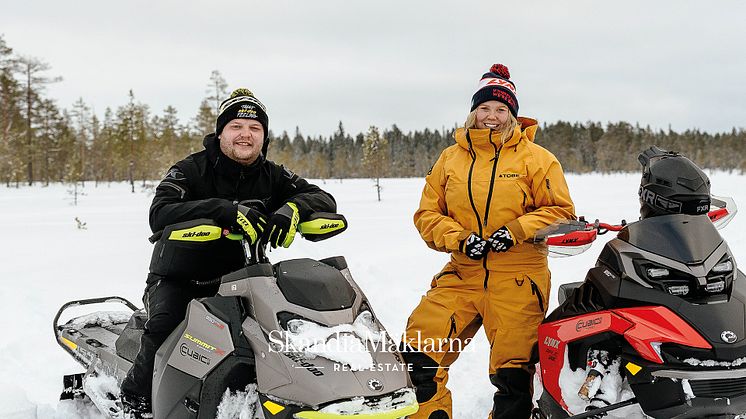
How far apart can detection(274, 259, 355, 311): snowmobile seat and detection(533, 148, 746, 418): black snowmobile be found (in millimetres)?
1134

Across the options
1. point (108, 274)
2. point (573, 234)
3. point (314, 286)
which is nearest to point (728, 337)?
point (573, 234)

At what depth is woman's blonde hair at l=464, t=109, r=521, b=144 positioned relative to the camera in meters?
3.37

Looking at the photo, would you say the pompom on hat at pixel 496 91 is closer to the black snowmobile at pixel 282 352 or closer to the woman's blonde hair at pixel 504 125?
the woman's blonde hair at pixel 504 125

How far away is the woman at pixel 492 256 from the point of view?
323cm

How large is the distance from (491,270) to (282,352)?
161cm

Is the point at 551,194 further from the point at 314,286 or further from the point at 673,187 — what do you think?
the point at 314,286

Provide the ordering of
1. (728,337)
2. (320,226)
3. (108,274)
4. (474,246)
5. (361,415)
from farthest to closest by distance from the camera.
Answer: (108,274), (474,246), (320,226), (728,337), (361,415)

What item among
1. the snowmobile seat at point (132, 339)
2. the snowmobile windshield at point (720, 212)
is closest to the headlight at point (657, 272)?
the snowmobile windshield at point (720, 212)

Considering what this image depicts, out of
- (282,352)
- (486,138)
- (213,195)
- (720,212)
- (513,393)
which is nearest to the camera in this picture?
(282,352)

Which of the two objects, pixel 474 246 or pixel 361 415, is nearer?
pixel 361 415

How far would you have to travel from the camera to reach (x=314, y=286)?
2188 millimetres

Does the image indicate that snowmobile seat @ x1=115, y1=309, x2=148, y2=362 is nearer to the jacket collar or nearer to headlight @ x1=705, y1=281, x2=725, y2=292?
the jacket collar

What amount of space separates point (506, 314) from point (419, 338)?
539 mm

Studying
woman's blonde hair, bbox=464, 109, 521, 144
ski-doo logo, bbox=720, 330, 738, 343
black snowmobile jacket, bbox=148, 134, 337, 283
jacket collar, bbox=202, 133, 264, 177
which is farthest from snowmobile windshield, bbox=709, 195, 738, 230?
jacket collar, bbox=202, 133, 264, 177
